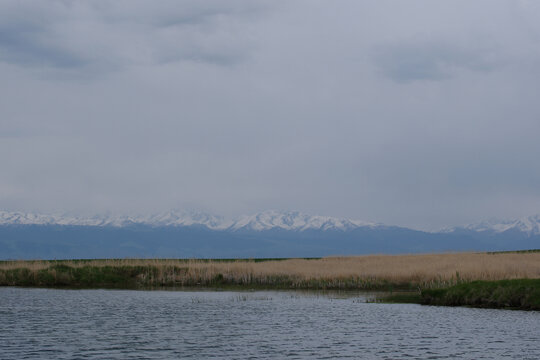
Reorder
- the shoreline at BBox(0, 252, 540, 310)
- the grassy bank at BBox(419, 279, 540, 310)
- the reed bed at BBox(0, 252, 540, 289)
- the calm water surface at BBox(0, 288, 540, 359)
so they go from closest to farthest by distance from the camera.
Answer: the calm water surface at BBox(0, 288, 540, 359)
the grassy bank at BBox(419, 279, 540, 310)
the shoreline at BBox(0, 252, 540, 310)
the reed bed at BBox(0, 252, 540, 289)

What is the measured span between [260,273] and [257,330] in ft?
104

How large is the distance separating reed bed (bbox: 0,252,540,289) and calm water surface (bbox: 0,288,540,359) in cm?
1125

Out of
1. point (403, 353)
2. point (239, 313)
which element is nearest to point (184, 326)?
point (239, 313)

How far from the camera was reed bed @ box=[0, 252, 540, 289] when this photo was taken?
60.1 metres

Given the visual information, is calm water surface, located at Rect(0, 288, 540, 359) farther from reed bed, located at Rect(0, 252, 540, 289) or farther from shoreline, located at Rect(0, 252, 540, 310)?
reed bed, located at Rect(0, 252, 540, 289)

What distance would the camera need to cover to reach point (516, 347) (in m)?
28.8

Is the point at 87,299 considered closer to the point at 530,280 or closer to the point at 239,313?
the point at 239,313

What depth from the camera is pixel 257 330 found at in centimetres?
3459

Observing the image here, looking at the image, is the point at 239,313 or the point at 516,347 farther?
the point at 239,313

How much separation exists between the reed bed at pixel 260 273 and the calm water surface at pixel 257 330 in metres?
11.3

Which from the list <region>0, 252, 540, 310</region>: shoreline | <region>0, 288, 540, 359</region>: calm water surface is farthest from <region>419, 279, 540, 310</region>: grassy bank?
<region>0, 288, 540, 359</region>: calm water surface

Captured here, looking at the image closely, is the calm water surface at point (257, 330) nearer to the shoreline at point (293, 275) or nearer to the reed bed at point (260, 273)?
the shoreline at point (293, 275)

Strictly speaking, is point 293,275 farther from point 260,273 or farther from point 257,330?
A: point 257,330

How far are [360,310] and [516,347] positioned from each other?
49.4 ft
